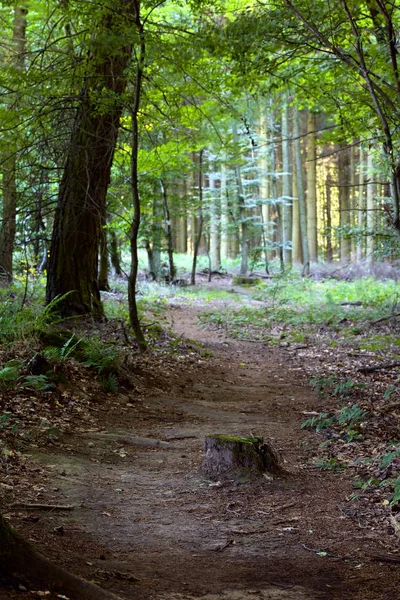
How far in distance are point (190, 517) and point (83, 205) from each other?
7054mm

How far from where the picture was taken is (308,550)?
3.64 meters

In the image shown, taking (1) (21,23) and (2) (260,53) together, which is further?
(1) (21,23)

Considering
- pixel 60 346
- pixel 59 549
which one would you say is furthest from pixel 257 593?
pixel 60 346

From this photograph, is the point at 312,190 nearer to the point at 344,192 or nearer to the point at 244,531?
the point at 344,192

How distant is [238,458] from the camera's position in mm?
4953

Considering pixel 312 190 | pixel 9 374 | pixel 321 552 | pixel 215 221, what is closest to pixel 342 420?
pixel 321 552

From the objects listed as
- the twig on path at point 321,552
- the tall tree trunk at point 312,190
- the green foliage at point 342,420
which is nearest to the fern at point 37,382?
the green foliage at point 342,420

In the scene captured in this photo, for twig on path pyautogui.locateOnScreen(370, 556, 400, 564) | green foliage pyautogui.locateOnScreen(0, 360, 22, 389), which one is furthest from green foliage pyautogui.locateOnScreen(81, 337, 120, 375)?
twig on path pyautogui.locateOnScreen(370, 556, 400, 564)

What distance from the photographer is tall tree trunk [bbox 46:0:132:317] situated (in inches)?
371

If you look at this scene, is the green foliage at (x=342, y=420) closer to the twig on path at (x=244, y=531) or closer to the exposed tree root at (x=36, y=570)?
the twig on path at (x=244, y=531)

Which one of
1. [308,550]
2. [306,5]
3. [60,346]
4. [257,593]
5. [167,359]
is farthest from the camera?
[167,359]

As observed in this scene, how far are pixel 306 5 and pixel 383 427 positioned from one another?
207 inches

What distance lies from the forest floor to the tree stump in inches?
5.3

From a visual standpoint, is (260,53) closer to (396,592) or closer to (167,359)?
(167,359)
